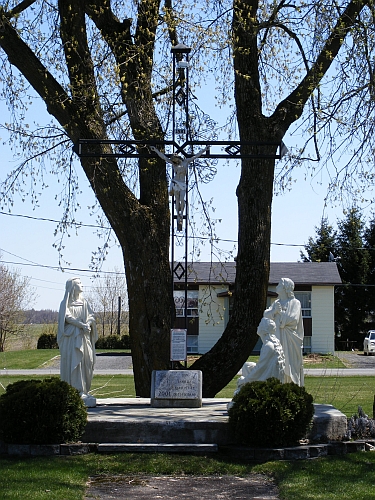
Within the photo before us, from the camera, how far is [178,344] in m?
11.9

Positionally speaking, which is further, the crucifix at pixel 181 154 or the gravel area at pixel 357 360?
the gravel area at pixel 357 360

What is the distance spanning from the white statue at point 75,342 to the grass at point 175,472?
1.88 m

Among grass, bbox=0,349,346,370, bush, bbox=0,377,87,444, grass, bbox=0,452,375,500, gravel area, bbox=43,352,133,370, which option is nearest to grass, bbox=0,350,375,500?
grass, bbox=0,452,375,500

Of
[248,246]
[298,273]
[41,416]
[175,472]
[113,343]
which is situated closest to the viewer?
[175,472]

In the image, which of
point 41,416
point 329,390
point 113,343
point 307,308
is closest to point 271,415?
point 41,416

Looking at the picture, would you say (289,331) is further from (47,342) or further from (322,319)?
(47,342)

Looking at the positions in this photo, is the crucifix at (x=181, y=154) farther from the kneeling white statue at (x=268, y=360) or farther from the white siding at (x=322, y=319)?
the white siding at (x=322, y=319)

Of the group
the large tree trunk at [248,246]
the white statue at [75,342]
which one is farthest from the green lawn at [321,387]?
the white statue at [75,342]

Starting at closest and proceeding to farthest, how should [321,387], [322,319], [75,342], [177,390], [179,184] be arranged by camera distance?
[75,342] → [179,184] → [177,390] → [321,387] → [322,319]

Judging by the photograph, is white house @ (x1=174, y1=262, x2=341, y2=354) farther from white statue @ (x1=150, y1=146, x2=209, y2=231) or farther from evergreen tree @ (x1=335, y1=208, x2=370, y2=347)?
white statue @ (x1=150, y1=146, x2=209, y2=231)

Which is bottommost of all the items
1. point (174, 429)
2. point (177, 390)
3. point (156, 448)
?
point (156, 448)

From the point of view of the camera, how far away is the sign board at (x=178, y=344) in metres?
11.9

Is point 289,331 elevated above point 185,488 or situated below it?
above

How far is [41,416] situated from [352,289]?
39117 mm
